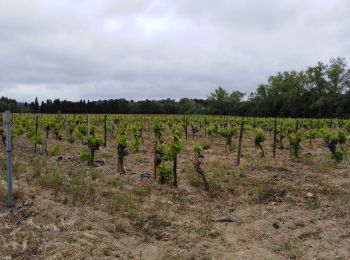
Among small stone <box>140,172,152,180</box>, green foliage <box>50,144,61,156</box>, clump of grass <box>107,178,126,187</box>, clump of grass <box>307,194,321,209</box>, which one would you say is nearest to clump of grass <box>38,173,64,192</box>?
clump of grass <box>107,178,126,187</box>

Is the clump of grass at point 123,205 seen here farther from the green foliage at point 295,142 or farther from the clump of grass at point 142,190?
the green foliage at point 295,142

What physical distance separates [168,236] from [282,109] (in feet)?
237

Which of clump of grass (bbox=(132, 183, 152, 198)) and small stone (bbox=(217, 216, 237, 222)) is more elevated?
clump of grass (bbox=(132, 183, 152, 198))

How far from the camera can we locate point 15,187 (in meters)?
6.64

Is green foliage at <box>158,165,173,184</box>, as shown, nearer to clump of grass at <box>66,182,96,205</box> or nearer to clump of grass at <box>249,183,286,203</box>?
clump of grass at <box>66,182,96,205</box>

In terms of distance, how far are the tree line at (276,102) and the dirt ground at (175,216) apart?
55545mm

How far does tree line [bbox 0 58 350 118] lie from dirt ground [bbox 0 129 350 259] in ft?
182

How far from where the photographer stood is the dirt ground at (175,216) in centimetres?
464

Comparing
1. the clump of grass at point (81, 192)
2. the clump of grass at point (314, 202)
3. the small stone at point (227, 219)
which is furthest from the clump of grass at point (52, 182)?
the clump of grass at point (314, 202)

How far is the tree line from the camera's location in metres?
66.1

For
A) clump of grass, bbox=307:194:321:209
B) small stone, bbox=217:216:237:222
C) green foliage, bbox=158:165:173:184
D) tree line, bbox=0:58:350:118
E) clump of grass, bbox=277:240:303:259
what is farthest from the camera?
tree line, bbox=0:58:350:118

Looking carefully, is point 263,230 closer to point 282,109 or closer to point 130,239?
point 130,239

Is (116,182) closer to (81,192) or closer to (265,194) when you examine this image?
(81,192)

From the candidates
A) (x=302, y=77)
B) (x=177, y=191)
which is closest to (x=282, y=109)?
(x=302, y=77)
